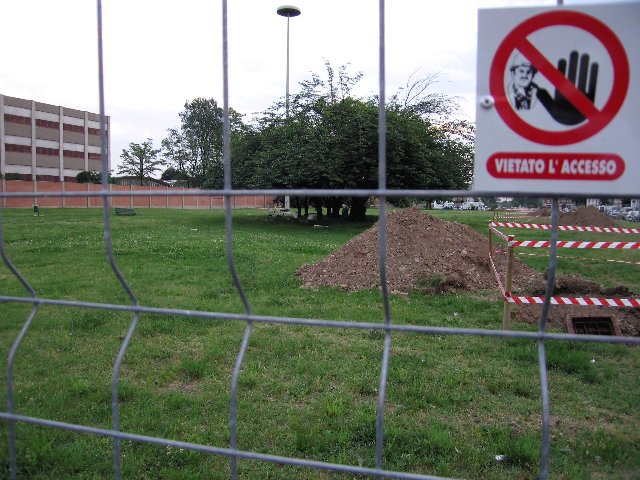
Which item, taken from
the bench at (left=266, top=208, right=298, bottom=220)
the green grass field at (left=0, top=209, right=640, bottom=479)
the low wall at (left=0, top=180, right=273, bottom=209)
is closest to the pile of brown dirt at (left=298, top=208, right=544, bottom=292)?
the green grass field at (left=0, top=209, right=640, bottom=479)

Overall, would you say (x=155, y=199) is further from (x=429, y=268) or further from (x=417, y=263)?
(x=417, y=263)

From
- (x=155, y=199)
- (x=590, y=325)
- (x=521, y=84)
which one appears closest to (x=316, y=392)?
(x=155, y=199)

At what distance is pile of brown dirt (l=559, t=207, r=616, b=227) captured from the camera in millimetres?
20422

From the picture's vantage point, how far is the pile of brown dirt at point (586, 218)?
20422 mm

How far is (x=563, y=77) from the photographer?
1488mm

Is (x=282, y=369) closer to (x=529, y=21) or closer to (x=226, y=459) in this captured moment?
(x=226, y=459)

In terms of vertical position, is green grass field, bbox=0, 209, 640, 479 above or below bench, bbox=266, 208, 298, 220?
below

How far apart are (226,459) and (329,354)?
226 cm

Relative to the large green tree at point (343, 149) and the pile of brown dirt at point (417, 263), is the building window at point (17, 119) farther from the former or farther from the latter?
the large green tree at point (343, 149)

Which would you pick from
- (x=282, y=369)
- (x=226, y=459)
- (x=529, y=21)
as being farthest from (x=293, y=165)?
(x=529, y=21)

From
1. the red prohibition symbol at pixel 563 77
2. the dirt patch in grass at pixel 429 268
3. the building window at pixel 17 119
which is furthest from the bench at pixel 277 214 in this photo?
the red prohibition symbol at pixel 563 77

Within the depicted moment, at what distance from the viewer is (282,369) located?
500 centimetres

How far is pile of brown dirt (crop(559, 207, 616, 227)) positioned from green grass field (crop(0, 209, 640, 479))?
15.0m

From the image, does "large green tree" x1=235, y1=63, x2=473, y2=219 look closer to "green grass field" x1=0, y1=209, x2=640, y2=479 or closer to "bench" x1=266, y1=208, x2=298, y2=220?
"bench" x1=266, y1=208, x2=298, y2=220
